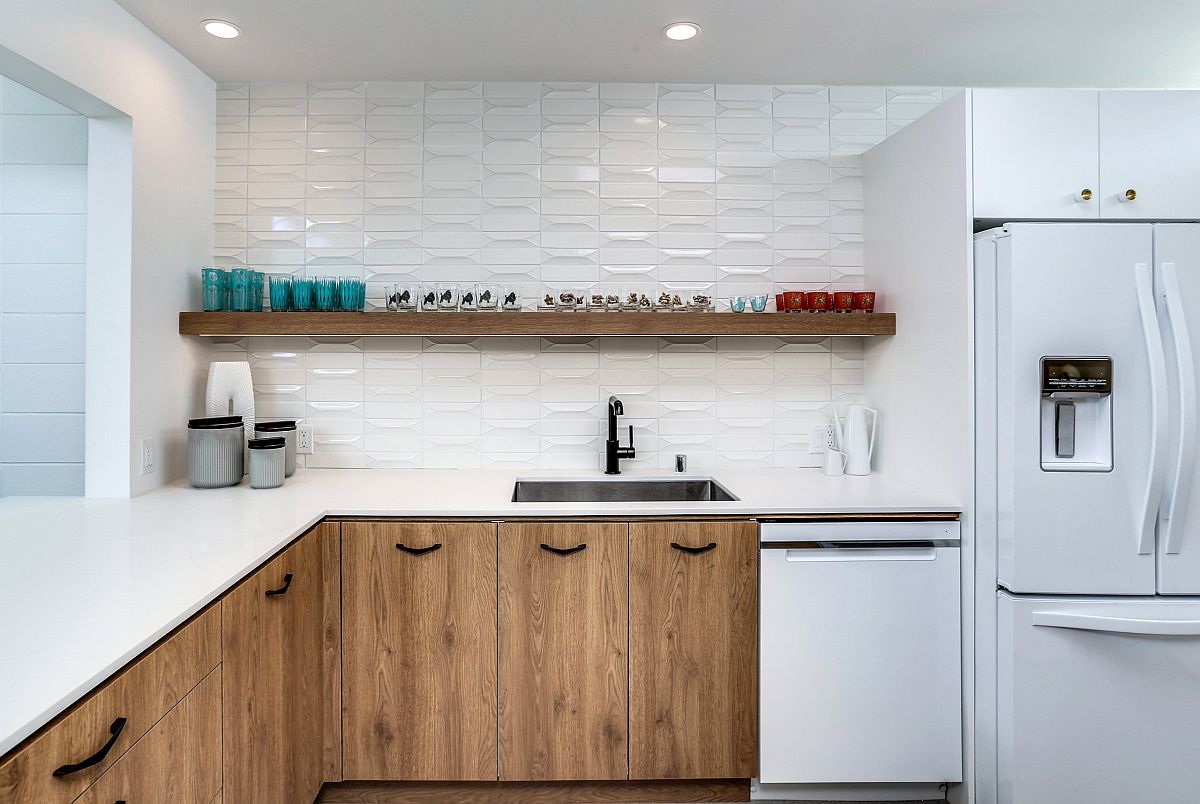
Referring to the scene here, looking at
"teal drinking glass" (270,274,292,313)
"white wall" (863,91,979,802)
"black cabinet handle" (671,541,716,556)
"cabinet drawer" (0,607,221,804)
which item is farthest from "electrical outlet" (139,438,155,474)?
"white wall" (863,91,979,802)

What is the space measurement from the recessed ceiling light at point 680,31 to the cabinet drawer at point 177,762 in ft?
7.39

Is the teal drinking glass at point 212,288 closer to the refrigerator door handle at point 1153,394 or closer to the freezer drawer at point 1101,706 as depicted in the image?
the freezer drawer at point 1101,706

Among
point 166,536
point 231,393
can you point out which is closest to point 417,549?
point 166,536

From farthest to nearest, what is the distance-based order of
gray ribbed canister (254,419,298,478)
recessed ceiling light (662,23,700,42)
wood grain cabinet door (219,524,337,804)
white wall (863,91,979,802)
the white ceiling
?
gray ribbed canister (254,419,298,478)
recessed ceiling light (662,23,700,42)
the white ceiling
white wall (863,91,979,802)
wood grain cabinet door (219,524,337,804)

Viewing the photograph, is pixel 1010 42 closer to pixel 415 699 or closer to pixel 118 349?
pixel 415 699

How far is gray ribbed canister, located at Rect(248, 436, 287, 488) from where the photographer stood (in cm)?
240

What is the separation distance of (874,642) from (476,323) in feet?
5.49

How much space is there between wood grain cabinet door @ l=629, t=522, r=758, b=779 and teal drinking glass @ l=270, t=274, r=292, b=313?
1.54 m

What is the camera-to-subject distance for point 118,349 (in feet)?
7.45

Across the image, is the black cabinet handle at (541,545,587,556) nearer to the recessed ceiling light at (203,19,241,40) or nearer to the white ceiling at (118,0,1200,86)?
the white ceiling at (118,0,1200,86)

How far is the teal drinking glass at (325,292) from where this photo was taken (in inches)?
103

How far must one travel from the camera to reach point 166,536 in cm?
181

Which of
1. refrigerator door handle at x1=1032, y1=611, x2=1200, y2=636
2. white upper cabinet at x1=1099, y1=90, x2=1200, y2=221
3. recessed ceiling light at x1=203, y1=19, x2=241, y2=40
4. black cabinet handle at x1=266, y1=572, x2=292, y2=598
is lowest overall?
refrigerator door handle at x1=1032, y1=611, x2=1200, y2=636

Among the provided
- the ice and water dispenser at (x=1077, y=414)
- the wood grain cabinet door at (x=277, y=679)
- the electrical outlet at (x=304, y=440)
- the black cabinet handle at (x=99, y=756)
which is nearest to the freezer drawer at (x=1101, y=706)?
the ice and water dispenser at (x=1077, y=414)
